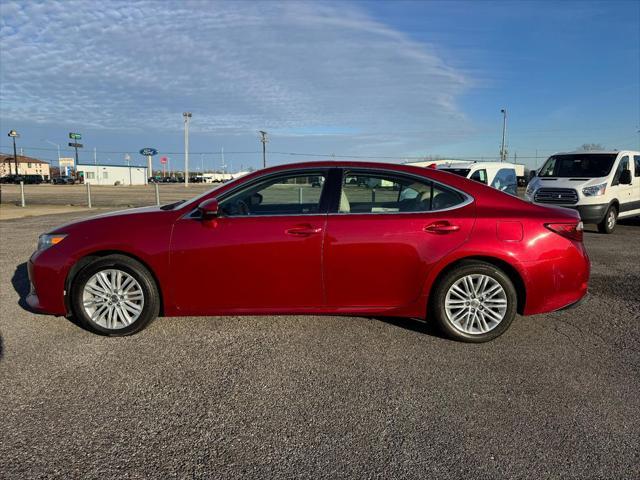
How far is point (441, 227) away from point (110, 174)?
100179mm

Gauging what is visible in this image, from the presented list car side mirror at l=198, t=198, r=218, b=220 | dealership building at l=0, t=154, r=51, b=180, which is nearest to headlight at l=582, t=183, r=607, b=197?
car side mirror at l=198, t=198, r=218, b=220

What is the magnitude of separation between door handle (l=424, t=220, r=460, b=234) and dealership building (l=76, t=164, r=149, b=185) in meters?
89.6

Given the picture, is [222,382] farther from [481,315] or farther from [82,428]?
[481,315]

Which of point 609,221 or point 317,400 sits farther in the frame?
point 609,221

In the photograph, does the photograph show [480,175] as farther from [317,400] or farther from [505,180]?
[317,400]

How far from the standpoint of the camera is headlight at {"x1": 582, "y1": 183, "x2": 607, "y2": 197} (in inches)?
439

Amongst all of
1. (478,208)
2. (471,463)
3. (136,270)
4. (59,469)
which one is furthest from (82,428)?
(478,208)

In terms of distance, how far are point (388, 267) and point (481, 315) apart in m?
0.94

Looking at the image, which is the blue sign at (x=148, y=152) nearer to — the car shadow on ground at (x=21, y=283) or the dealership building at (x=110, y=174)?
the car shadow on ground at (x=21, y=283)

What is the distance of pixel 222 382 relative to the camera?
11.2ft

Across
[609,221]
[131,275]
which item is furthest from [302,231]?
[609,221]

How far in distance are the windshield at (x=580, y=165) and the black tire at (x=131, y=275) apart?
11173mm

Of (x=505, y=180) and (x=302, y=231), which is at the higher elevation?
(x=505, y=180)

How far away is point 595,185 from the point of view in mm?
11180
